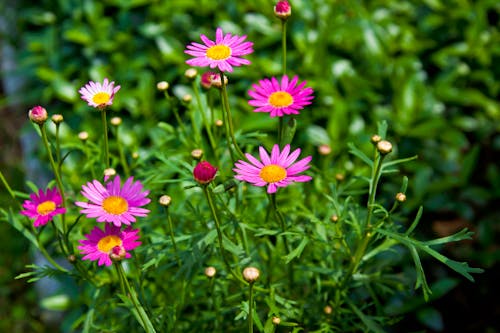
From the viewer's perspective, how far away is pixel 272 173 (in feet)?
3.19

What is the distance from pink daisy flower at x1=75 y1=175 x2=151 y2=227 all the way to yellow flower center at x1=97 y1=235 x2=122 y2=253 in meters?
0.03

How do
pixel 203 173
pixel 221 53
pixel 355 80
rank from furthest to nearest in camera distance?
pixel 355 80 → pixel 221 53 → pixel 203 173

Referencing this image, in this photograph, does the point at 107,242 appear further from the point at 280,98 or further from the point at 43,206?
the point at 280,98

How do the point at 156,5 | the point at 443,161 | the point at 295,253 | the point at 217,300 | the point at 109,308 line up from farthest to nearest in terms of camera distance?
the point at 156,5, the point at 443,161, the point at 109,308, the point at 217,300, the point at 295,253

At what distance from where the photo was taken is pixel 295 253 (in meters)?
1.04

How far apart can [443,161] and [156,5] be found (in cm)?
123

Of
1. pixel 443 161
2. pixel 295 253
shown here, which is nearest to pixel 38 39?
pixel 443 161

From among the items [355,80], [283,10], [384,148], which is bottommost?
[355,80]

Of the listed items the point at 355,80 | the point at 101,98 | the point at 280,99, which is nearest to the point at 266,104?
the point at 280,99

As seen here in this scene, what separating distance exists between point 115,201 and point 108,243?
7cm

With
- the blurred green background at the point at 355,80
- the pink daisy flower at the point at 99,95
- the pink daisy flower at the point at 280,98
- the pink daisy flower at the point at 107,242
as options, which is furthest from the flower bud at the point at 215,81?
the blurred green background at the point at 355,80

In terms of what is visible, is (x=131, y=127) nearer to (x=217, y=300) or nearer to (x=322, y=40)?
(x=322, y=40)

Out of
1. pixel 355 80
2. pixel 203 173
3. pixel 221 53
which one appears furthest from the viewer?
pixel 355 80

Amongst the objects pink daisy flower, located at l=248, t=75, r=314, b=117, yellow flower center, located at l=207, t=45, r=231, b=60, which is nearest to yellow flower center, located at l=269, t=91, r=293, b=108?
pink daisy flower, located at l=248, t=75, r=314, b=117
